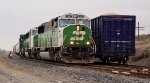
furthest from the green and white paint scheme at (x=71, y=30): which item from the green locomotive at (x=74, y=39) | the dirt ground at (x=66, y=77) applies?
the dirt ground at (x=66, y=77)

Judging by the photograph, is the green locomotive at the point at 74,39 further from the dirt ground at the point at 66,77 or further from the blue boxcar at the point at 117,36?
the dirt ground at the point at 66,77

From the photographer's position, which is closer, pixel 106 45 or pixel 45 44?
pixel 106 45

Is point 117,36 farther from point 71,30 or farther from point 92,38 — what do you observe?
point 71,30

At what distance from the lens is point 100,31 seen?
30.8m

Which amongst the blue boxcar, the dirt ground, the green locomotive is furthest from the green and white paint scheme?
the dirt ground

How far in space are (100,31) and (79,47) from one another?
232 centimetres

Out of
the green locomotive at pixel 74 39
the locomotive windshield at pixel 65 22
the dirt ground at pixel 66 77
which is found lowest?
the dirt ground at pixel 66 77

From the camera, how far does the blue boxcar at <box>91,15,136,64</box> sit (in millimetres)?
30422

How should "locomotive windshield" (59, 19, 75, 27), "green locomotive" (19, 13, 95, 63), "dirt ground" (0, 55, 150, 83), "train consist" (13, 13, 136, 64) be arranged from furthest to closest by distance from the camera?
"locomotive windshield" (59, 19, 75, 27), "train consist" (13, 13, 136, 64), "green locomotive" (19, 13, 95, 63), "dirt ground" (0, 55, 150, 83)

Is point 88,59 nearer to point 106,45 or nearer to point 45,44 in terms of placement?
point 106,45

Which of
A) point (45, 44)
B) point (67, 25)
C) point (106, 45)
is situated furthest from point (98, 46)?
point (45, 44)

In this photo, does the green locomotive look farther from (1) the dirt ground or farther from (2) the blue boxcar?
(1) the dirt ground

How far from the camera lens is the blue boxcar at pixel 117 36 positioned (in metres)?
30.4

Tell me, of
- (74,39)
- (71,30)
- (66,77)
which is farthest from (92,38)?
(66,77)
